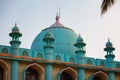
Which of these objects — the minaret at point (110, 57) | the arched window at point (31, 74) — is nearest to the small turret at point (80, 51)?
the minaret at point (110, 57)

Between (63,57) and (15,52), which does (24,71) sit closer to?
(15,52)

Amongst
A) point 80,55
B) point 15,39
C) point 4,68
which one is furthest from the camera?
point 80,55

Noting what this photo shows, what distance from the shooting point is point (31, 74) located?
19.4m

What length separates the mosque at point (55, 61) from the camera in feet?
61.1

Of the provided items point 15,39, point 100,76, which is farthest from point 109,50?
point 15,39

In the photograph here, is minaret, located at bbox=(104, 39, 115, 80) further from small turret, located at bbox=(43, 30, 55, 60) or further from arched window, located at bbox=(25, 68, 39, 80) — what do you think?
arched window, located at bbox=(25, 68, 39, 80)

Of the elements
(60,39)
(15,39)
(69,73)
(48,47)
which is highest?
(60,39)

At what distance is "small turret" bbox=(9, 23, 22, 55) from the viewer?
1885 cm

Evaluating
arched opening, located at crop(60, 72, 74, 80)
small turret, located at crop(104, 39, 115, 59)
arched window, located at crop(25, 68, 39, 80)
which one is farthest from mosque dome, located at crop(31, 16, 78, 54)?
arched window, located at crop(25, 68, 39, 80)

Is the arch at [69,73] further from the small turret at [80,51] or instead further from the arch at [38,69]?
the arch at [38,69]

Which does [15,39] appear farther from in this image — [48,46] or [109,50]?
[109,50]

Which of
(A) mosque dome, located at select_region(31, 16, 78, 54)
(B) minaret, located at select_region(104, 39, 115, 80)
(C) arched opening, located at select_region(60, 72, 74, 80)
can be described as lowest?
(C) arched opening, located at select_region(60, 72, 74, 80)

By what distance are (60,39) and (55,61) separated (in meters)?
3.09

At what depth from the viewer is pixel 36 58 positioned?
63.1 feet
